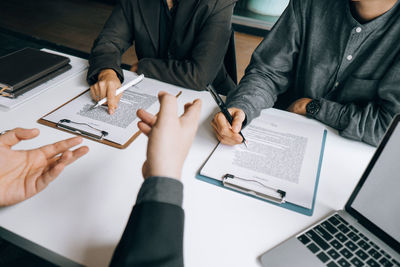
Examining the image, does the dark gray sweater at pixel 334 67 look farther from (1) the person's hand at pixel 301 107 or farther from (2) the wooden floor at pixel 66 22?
(2) the wooden floor at pixel 66 22

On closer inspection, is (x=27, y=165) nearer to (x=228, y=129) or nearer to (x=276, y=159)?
(x=228, y=129)

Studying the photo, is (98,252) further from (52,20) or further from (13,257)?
(52,20)

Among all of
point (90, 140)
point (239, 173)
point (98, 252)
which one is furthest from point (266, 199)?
point (90, 140)

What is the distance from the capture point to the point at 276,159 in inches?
28.5

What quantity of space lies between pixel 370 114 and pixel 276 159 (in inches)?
15.9

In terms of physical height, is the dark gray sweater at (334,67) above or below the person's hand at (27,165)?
above

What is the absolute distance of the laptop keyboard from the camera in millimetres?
492

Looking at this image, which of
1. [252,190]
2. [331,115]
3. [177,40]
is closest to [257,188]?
[252,190]

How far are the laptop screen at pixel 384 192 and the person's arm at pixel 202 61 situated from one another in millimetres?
689

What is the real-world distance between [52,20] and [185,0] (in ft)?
11.2

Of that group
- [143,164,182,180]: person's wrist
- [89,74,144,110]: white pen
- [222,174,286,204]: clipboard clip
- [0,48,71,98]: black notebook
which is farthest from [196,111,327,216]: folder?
[0,48,71,98]: black notebook

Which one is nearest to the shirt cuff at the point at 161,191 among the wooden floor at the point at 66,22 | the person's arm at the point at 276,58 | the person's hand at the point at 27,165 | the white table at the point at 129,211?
the white table at the point at 129,211

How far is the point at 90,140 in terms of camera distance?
76cm

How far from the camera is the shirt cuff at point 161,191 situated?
43 cm
